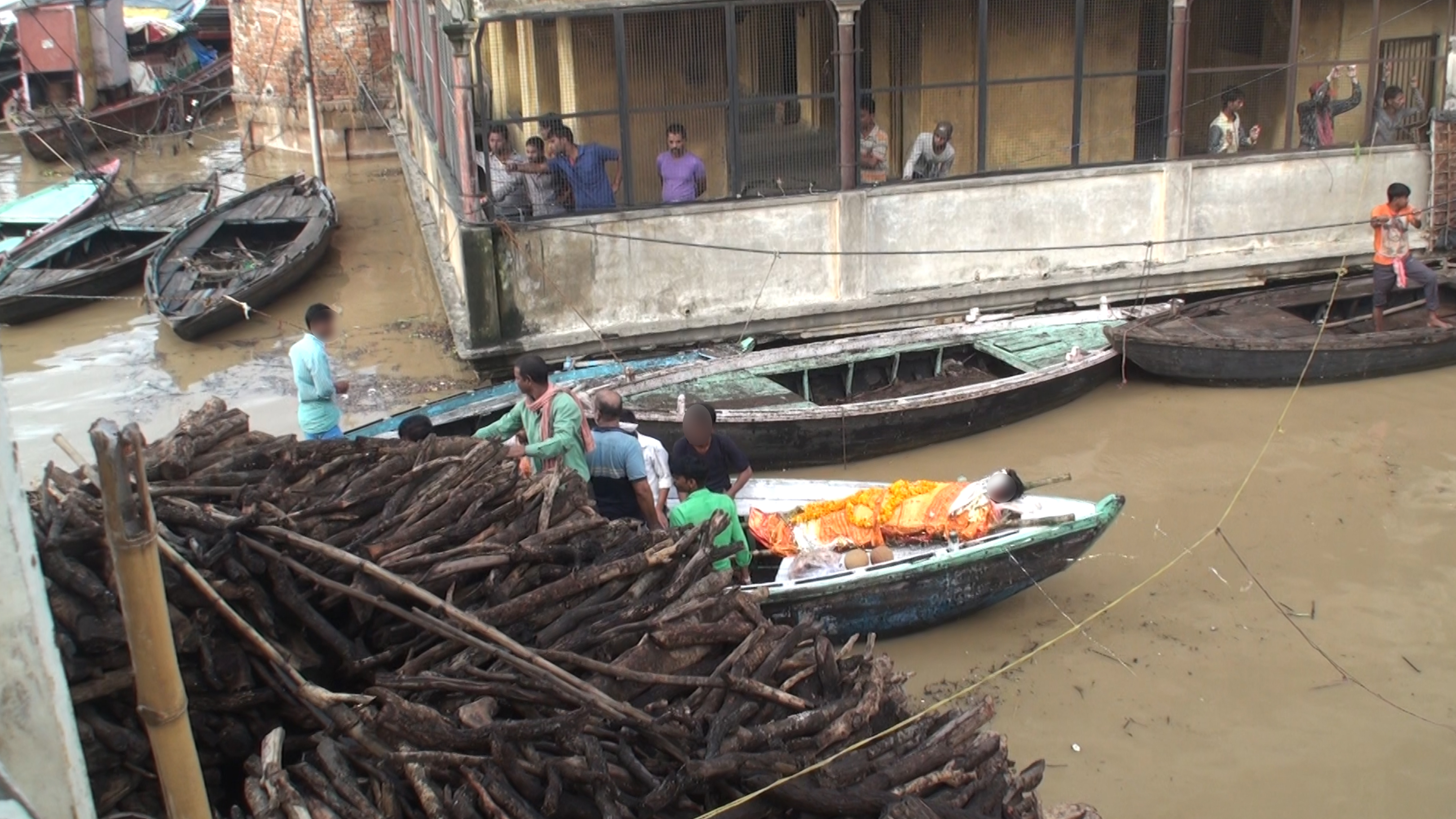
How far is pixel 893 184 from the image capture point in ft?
43.7

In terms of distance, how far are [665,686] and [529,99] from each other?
10413 millimetres

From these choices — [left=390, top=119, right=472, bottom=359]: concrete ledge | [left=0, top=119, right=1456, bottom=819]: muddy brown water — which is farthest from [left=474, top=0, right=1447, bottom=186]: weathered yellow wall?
[left=0, top=119, right=1456, bottom=819]: muddy brown water

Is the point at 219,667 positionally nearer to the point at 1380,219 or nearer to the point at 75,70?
the point at 1380,219

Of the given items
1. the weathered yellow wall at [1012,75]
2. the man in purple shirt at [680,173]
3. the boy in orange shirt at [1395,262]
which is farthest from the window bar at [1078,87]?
the man in purple shirt at [680,173]

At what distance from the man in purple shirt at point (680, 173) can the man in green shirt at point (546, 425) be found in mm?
5294

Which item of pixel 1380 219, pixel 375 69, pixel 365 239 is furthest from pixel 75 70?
pixel 1380 219

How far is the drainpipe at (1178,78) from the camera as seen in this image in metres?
13.3

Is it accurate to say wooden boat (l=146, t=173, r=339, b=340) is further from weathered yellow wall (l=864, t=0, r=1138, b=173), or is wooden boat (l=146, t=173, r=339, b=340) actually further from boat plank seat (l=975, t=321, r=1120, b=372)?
boat plank seat (l=975, t=321, r=1120, b=372)

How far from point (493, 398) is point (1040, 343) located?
5.31m

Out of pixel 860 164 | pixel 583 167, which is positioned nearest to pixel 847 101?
pixel 860 164

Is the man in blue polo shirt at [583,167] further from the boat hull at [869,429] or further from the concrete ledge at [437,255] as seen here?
the boat hull at [869,429]

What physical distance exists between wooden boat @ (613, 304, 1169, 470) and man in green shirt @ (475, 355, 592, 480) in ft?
8.47

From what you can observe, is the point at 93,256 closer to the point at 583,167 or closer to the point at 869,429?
the point at 583,167

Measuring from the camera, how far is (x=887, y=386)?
12.2 metres
